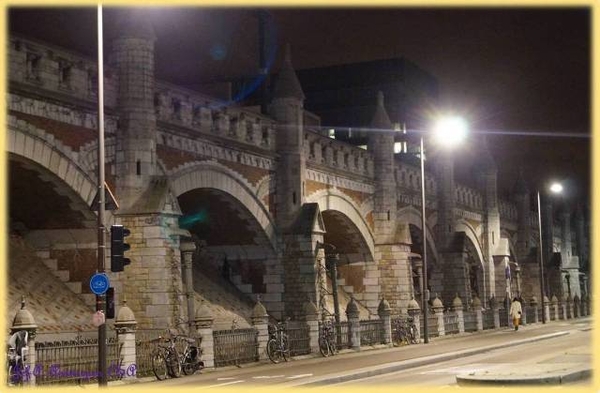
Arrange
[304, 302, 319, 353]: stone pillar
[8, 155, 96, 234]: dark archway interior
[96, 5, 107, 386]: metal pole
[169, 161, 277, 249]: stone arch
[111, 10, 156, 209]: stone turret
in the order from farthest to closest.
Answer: [304, 302, 319, 353]: stone pillar → [169, 161, 277, 249]: stone arch → [111, 10, 156, 209]: stone turret → [8, 155, 96, 234]: dark archway interior → [96, 5, 107, 386]: metal pole

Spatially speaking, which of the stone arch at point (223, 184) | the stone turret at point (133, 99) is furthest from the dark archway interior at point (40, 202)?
the stone arch at point (223, 184)

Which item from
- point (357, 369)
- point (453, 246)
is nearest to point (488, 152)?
point (453, 246)

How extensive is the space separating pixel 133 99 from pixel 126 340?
23.8 feet

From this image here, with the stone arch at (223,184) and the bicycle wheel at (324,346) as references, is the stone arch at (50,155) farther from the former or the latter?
the bicycle wheel at (324,346)

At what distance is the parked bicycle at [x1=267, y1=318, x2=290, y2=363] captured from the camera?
1103 inches

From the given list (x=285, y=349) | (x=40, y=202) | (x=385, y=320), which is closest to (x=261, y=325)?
(x=285, y=349)

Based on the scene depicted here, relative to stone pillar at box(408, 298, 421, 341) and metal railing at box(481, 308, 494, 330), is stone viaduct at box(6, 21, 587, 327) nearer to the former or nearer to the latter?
metal railing at box(481, 308, 494, 330)

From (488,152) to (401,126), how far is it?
29.6m

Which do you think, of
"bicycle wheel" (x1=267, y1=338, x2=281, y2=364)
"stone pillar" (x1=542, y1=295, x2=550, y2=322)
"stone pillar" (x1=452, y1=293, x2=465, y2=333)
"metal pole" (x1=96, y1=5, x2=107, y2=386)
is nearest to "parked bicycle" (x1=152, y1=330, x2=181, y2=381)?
"metal pole" (x1=96, y1=5, x2=107, y2=386)

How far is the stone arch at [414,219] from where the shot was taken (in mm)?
46969

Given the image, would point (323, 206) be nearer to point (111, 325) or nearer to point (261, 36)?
point (261, 36)

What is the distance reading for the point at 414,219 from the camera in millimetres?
48812

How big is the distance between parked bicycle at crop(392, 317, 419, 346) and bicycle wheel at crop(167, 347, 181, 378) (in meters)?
14.5

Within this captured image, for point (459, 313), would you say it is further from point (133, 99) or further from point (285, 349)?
point (133, 99)
